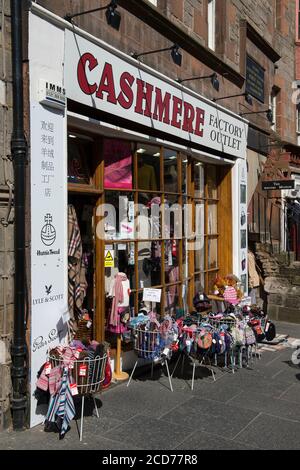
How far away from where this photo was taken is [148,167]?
25.0 feet

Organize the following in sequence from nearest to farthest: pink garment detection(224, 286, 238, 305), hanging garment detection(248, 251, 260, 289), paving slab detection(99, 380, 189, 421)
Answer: paving slab detection(99, 380, 189, 421) < pink garment detection(224, 286, 238, 305) < hanging garment detection(248, 251, 260, 289)

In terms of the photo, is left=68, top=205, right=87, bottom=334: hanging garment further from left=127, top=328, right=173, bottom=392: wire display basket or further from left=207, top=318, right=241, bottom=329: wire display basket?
left=207, top=318, right=241, bottom=329: wire display basket

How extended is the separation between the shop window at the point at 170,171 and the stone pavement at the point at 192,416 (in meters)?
2.93

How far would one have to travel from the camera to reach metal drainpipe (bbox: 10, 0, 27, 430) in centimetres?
487

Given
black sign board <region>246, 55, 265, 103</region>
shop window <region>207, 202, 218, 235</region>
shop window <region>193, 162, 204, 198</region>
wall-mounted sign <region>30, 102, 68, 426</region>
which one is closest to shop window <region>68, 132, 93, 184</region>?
wall-mounted sign <region>30, 102, 68, 426</region>

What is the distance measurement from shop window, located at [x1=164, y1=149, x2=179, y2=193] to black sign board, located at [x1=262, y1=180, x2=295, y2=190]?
13.6 feet

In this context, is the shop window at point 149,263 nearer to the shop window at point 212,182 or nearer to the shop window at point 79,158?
the shop window at point 79,158

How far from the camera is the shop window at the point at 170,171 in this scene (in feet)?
26.3

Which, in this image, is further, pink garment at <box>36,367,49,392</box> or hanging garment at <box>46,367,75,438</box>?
pink garment at <box>36,367,49,392</box>

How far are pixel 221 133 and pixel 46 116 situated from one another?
5.10 metres

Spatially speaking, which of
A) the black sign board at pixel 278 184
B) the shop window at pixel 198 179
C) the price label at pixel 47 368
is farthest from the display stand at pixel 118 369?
the black sign board at pixel 278 184

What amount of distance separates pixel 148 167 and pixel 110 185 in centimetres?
107

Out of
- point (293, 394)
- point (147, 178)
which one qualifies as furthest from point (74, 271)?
point (293, 394)

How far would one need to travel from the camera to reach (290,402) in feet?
19.6
